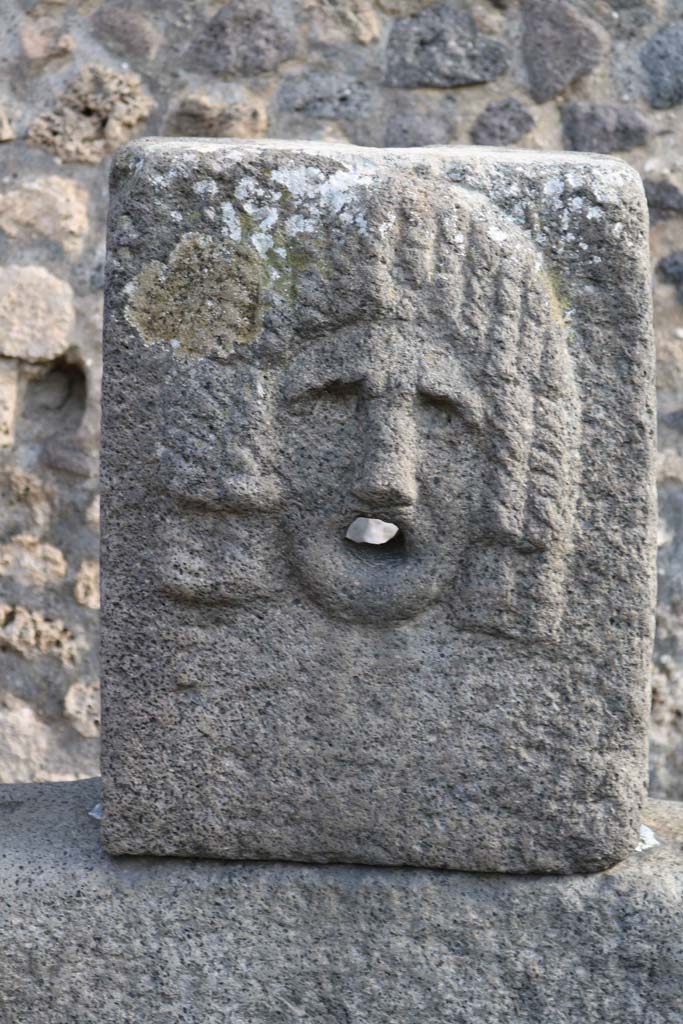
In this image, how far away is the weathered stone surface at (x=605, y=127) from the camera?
2.85 metres

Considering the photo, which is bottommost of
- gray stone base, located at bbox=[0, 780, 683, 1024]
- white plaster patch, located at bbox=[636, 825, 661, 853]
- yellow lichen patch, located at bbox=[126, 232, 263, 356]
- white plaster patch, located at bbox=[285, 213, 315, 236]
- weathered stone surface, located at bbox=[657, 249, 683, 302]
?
gray stone base, located at bbox=[0, 780, 683, 1024]

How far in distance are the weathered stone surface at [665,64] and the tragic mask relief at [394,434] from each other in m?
1.62

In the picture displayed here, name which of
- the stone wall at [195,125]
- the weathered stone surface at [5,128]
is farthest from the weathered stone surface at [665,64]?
the weathered stone surface at [5,128]

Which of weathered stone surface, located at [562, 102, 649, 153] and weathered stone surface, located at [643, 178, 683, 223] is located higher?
weathered stone surface, located at [562, 102, 649, 153]

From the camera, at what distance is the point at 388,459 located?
1.46m

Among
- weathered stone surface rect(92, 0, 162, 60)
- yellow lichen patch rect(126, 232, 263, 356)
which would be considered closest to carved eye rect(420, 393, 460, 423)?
yellow lichen patch rect(126, 232, 263, 356)

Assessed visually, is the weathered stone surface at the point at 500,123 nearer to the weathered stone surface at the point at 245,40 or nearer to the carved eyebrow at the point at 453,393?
the weathered stone surface at the point at 245,40

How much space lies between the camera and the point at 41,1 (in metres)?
2.81

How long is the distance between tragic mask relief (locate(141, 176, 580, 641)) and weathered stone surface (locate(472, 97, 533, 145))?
59.8 inches

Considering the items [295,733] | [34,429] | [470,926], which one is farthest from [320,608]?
[34,429]

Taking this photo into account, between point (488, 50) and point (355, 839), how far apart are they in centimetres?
192

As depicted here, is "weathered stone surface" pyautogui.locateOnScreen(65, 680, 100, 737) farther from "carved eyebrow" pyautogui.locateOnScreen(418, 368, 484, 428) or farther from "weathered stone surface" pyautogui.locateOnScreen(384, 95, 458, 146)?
"carved eyebrow" pyautogui.locateOnScreen(418, 368, 484, 428)

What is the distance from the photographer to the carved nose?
1453 mm

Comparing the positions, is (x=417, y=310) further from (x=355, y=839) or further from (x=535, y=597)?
(x=355, y=839)
